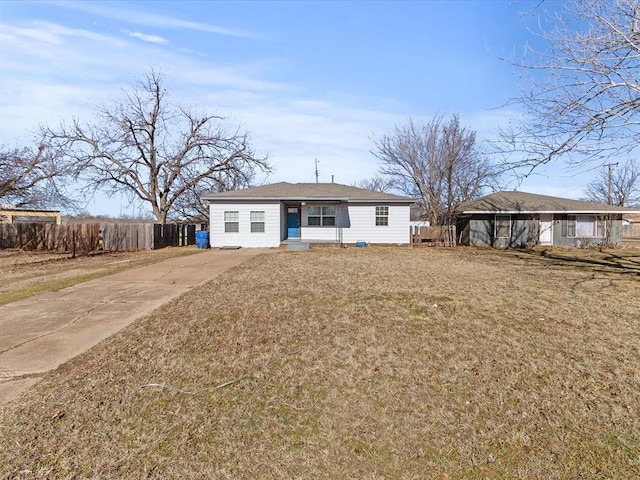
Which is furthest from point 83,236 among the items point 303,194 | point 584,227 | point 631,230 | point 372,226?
point 631,230

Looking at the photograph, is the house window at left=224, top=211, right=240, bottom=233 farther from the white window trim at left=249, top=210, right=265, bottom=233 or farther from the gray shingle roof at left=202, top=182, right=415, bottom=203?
the gray shingle roof at left=202, top=182, right=415, bottom=203

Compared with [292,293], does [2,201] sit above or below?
above

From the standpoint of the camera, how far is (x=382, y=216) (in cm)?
2031

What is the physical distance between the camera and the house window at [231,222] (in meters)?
19.3

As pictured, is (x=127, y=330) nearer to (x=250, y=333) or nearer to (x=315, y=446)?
(x=250, y=333)

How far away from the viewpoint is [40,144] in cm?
2164

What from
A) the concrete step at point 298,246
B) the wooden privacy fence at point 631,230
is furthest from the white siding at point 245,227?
the wooden privacy fence at point 631,230

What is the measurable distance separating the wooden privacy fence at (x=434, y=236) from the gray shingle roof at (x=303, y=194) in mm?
2941

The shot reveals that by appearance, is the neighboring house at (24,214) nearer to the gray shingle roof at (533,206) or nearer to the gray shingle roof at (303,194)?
the gray shingle roof at (303,194)

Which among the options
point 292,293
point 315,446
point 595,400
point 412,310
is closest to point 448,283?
point 412,310

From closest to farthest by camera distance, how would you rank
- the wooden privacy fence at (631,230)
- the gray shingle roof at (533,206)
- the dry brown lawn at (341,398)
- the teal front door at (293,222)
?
1. the dry brown lawn at (341,398)
2. the teal front door at (293,222)
3. the gray shingle roof at (533,206)
4. the wooden privacy fence at (631,230)

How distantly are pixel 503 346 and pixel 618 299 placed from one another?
4644mm

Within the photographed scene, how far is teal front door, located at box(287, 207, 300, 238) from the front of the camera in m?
20.6

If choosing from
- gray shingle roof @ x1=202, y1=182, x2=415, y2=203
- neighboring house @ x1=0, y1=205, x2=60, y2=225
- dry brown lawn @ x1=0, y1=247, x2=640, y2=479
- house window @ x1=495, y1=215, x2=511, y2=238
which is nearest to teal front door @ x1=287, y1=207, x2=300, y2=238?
gray shingle roof @ x1=202, y1=182, x2=415, y2=203
